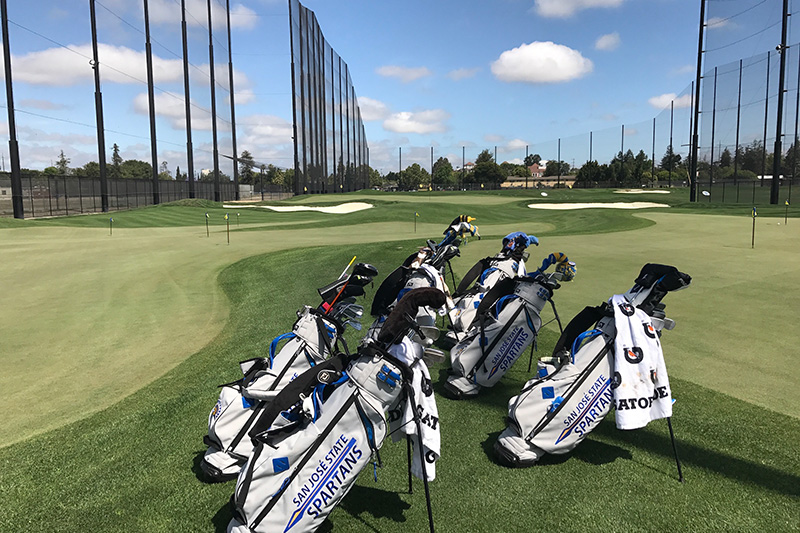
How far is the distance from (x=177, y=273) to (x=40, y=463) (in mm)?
6234

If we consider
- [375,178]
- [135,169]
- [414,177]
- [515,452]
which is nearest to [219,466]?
[515,452]

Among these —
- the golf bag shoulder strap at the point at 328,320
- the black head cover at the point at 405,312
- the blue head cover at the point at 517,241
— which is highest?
the blue head cover at the point at 517,241

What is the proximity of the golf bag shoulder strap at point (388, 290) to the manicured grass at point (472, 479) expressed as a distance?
868 millimetres

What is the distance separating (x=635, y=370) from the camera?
9.87ft

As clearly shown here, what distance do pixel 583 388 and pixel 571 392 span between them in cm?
7

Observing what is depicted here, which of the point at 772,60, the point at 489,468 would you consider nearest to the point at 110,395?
the point at 489,468

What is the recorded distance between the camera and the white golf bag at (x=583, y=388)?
120 inches

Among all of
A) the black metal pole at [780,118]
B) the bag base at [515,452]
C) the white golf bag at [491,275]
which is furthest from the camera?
the black metal pole at [780,118]

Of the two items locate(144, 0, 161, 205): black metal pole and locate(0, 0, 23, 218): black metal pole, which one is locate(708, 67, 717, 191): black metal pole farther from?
locate(0, 0, 23, 218): black metal pole

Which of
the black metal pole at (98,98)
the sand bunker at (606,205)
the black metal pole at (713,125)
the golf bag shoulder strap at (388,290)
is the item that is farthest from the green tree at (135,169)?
the golf bag shoulder strap at (388,290)

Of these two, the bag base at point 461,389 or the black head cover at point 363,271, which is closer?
the black head cover at point 363,271

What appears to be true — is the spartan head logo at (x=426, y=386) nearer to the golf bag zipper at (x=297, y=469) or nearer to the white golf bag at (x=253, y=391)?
the golf bag zipper at (x=297, y=469)

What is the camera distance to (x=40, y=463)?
3.18 m

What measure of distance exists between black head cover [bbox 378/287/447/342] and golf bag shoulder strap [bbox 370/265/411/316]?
5.59 ft
